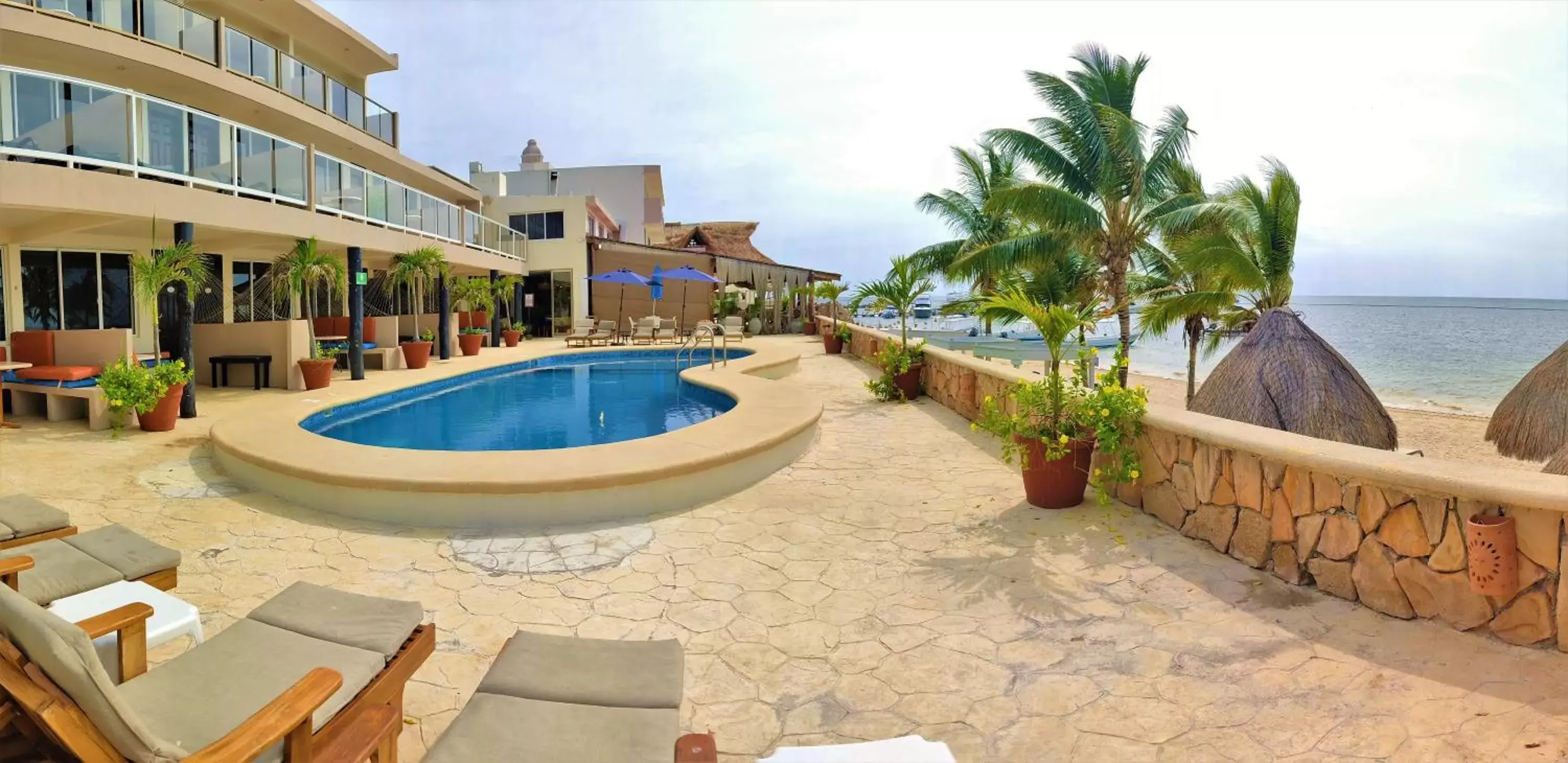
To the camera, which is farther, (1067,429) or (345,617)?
(1067,429)

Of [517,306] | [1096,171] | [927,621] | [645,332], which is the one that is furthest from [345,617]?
[517,306]

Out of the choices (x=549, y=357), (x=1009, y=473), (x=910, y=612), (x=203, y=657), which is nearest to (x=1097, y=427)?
(x=1009, y=473)

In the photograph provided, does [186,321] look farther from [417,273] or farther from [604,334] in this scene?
[604,334]

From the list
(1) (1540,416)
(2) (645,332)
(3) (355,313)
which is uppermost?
(3) (355,313)

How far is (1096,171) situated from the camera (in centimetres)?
1603

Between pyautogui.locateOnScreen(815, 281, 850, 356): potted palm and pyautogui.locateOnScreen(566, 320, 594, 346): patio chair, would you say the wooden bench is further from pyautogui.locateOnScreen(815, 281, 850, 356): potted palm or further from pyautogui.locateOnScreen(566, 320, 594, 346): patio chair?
pyautogui.locateOnScreen(815, 281, 850, 356): potted palm

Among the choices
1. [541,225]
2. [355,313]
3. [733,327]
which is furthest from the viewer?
[541,225]

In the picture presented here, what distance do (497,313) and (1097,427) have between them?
66.4 ft

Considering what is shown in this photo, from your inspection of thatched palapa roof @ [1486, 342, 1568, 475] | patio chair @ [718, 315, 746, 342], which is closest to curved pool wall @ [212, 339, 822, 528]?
thatched palapa roof @ [1486, 342, 1568, 475]

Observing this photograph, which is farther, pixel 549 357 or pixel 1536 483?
pixel 549 357

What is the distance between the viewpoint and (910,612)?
431 centimetres

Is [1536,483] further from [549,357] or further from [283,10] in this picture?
[283,10]

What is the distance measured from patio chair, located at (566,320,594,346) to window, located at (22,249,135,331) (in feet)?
36.2

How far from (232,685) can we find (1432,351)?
71920 mm
